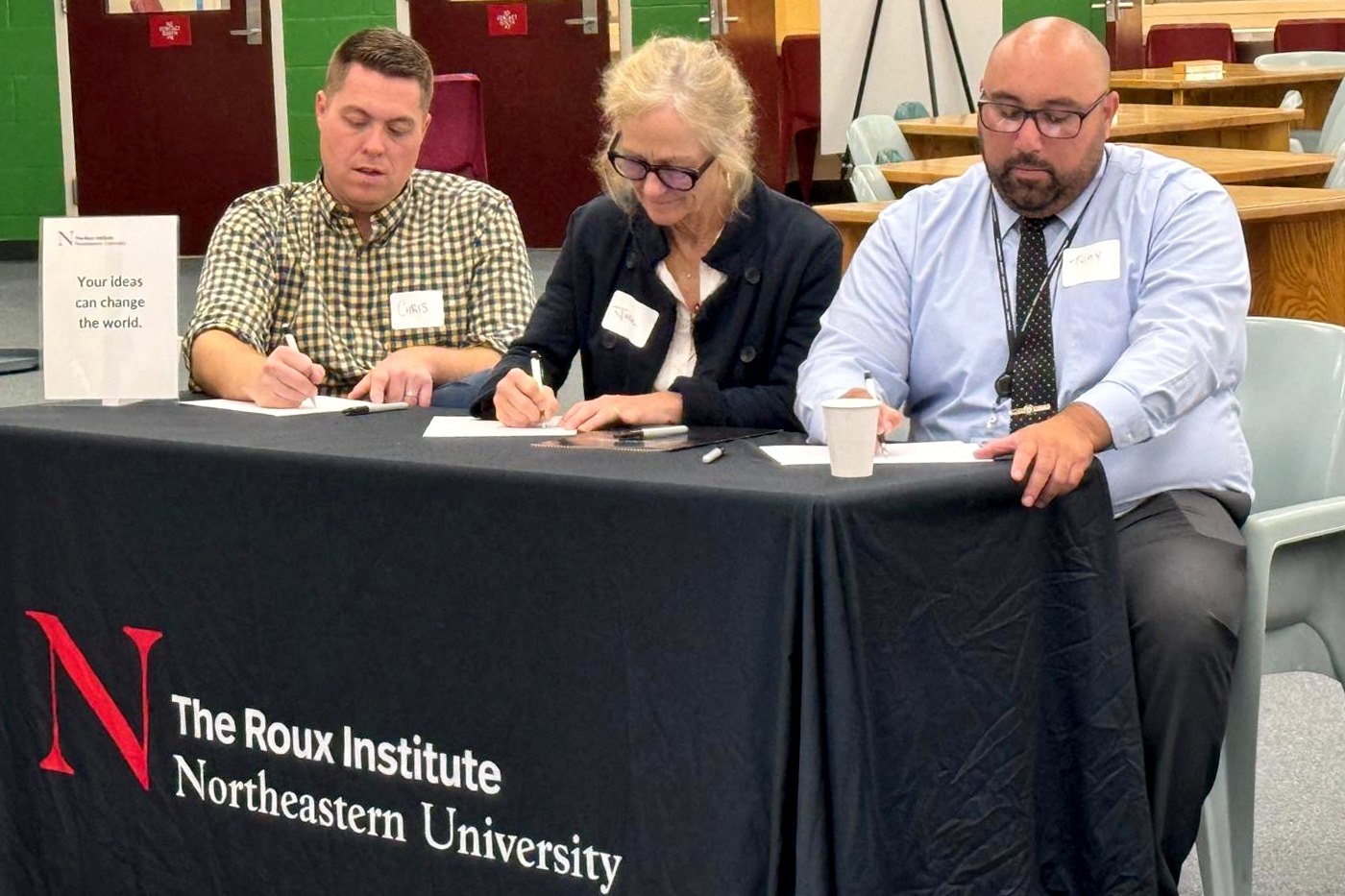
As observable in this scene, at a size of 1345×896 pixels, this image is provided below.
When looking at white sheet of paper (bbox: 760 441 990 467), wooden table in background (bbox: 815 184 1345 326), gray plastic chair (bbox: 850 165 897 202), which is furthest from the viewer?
gray plastic chair (bbox: 850 165 897 202)

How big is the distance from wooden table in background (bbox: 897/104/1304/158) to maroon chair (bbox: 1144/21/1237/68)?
14.0 ft

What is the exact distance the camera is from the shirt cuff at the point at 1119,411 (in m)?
1.95

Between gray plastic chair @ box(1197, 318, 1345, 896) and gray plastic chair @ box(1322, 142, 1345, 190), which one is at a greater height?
gray plastic chair @ box(1322, 142, 1345, 190)

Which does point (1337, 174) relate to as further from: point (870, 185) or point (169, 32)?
point (169, 32)

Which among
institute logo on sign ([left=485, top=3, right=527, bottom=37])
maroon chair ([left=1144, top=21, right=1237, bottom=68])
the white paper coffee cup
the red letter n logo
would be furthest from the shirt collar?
maroon chair ([left=1144, top=21, right=1237, bottom=68])

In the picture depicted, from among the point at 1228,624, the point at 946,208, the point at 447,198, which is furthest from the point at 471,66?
the point at 1228,624

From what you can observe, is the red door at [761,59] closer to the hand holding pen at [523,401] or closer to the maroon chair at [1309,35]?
the maroon chair at [1309,35]

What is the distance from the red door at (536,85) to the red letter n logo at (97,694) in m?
6.75

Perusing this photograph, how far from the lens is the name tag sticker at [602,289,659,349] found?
8.18 ft

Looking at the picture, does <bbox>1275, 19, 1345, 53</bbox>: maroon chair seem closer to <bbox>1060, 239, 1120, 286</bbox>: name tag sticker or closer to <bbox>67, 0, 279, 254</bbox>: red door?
<bbox>67, 0, 279, 254</bbox>: red door

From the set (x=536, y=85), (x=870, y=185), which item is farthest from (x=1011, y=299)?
(x=536, y=85)

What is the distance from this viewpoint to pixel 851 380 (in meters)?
2.21

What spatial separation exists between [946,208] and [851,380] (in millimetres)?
312

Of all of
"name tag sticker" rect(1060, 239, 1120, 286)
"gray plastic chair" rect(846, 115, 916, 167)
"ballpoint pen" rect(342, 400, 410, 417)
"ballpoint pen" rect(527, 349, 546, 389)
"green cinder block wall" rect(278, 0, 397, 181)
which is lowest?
"ballpoint pen" rect(342, 400, 410, 417)
